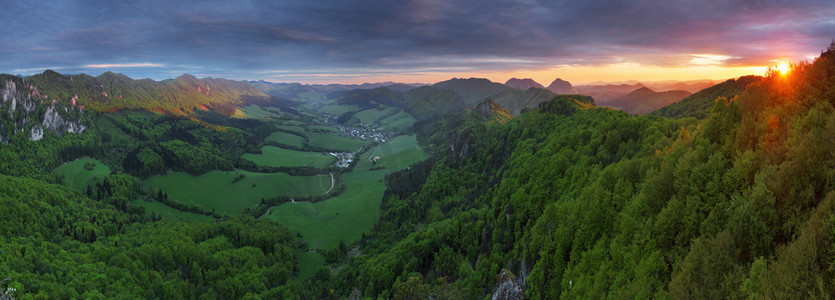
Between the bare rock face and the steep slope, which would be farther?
the steep slope

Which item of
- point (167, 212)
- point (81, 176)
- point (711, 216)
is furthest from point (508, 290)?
point (81, 176)

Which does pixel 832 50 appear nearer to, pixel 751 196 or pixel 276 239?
pixel 751 196

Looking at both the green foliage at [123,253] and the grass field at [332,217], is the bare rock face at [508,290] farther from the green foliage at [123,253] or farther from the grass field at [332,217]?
the grass field at [332,217]

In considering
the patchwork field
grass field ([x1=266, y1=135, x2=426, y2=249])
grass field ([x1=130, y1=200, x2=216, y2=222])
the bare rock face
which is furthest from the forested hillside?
grass field ([x1=130, y1=200, x2=216, y2=222])

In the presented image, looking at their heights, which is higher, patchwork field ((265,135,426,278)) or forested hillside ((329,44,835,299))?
forested hillside ((329,44,835,299))

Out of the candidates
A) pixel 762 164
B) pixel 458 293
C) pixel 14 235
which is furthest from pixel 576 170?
pixel 14 235

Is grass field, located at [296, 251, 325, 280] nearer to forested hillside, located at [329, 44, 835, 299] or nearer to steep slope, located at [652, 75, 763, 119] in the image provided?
forested hillside, located at [329, 44, 835, 299]

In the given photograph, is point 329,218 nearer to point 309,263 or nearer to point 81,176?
point 309,263
